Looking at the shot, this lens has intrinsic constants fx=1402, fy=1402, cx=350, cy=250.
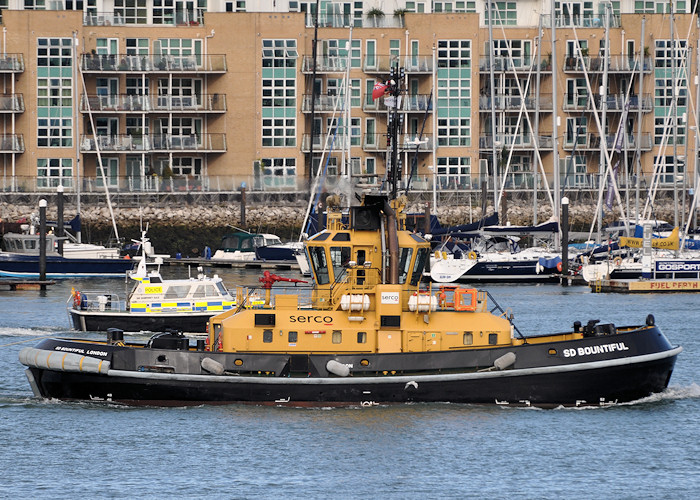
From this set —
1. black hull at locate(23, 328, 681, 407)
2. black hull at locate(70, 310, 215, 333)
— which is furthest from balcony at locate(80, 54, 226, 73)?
black hull at locate(23, 328, 681, 407)

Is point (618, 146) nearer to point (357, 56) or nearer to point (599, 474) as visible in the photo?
point (357, 56)

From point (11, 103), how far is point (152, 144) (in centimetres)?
872

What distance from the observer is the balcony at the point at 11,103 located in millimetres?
83812

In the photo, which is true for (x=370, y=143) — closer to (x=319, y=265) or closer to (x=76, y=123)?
(x=76, y=123)

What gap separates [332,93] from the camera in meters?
88.8

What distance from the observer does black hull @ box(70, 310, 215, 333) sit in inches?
1753

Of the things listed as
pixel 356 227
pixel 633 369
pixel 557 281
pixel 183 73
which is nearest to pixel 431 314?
pixel 356 227

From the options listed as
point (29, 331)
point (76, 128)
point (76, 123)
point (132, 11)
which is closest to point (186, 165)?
point (76, 128)

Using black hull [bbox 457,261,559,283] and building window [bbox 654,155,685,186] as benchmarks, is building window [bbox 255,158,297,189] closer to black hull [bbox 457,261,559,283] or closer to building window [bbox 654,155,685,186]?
black hull [bbox 457,261,559,283]

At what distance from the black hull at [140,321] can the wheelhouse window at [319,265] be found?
589 inches

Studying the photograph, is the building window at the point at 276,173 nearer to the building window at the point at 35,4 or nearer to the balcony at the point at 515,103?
the balcony at the point at 515,103

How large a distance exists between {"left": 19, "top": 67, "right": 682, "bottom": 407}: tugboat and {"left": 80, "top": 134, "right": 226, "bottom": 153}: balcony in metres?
56.4

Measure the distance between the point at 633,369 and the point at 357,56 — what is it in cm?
6058

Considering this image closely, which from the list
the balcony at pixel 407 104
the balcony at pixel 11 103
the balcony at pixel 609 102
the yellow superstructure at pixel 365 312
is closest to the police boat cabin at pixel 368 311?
the yellow superstructure at pixel 365 312
